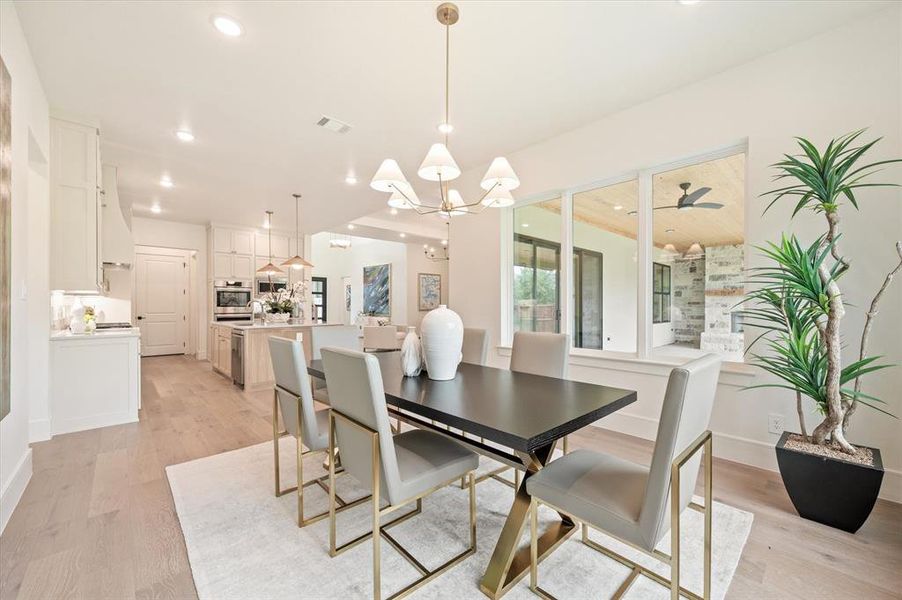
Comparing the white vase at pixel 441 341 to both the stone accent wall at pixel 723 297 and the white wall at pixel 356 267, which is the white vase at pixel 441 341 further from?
the white wall at pixel 356 267

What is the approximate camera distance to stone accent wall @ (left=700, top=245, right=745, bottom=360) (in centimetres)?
283

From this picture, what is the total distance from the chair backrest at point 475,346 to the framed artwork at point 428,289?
7758 millimetres

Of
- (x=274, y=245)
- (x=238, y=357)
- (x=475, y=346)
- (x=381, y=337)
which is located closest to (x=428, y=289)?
(x=274, y=245)

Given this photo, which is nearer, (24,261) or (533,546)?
(533,546)

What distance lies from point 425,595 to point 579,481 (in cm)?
75

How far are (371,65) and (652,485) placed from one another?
112 inches

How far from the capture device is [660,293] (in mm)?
3252

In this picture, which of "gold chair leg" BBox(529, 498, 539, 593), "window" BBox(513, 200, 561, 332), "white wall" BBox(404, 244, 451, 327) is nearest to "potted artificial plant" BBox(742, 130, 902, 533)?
"gold chair leg" BBox(529, 498, 539, 593)

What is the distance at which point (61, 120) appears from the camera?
129 inches

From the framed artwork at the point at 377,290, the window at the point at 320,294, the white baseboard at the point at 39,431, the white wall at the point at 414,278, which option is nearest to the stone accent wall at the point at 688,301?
the white baseboard at the point at 39,431

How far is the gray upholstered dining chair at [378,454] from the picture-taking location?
4.69 feet

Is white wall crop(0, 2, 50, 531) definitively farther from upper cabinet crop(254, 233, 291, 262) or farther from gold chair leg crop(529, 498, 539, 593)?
upper cabinet crop(254, 233, 291, 262)

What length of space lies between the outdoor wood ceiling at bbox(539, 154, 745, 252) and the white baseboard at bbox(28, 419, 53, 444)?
5065mm

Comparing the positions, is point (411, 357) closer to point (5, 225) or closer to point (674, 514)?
point (674, 514)
